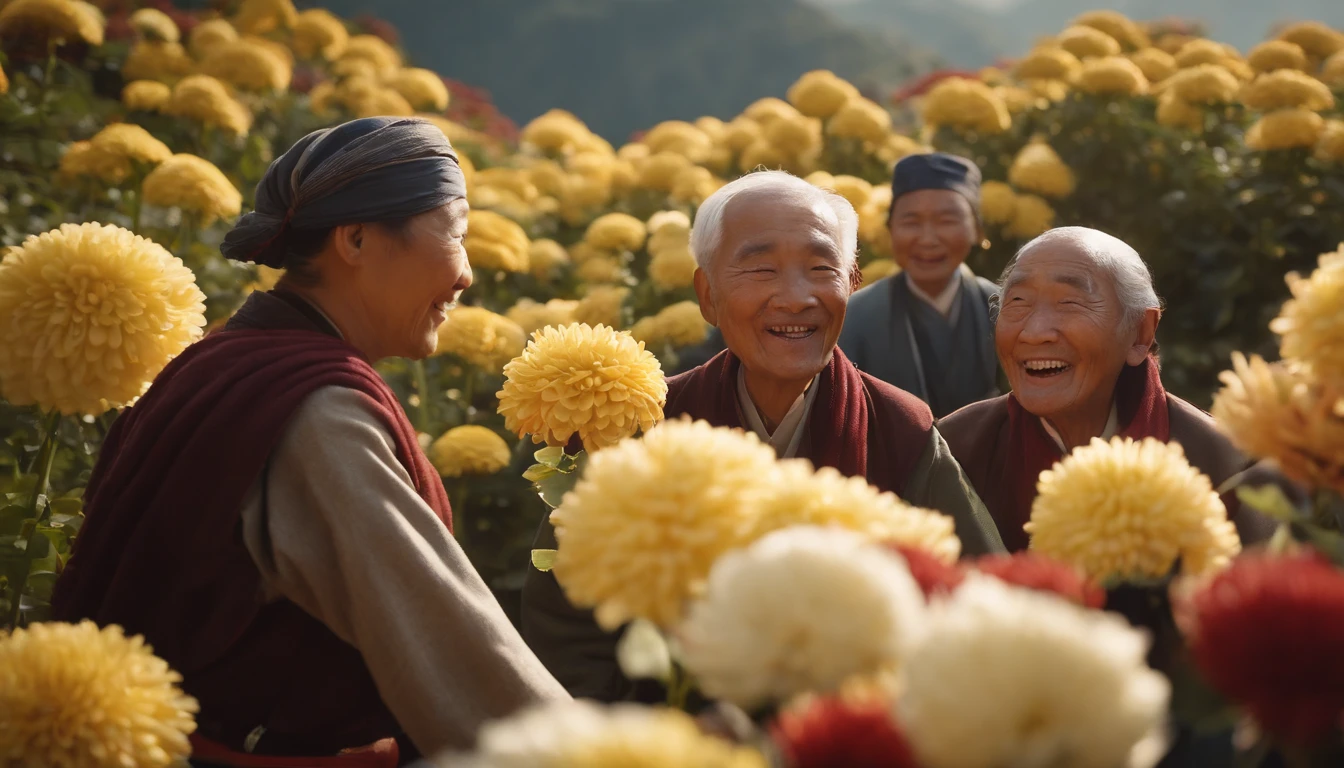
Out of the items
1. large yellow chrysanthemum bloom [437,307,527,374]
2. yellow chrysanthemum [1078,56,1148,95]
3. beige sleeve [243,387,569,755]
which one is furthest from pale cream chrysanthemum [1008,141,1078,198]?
beige sleeve [243,387,569,755]

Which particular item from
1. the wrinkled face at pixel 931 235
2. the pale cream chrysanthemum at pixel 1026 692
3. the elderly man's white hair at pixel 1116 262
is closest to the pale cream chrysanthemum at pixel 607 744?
the pale cream chrysanthemum at pixel 1026 692

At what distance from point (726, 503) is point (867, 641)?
0.72ft

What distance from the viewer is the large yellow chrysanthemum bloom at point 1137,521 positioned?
1321 millimetres

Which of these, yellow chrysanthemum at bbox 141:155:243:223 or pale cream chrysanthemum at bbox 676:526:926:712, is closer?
pale cream chrysanthemum at bbox 676:526:926:712

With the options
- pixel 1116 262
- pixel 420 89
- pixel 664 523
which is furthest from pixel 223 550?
pixel 420 89

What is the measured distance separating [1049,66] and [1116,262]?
3.88 m

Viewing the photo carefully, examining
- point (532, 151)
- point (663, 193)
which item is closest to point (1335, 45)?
point (663, 193)

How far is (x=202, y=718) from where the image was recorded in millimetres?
2029

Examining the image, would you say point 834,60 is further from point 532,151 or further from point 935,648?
point 935,648

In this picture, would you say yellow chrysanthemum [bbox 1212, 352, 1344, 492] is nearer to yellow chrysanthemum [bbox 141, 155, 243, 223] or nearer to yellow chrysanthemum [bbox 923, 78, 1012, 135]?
yellow chrysanthemum [bbox 141, 155, 243, 223]

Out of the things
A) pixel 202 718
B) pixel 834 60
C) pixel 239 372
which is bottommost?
Result: pixel 202 718

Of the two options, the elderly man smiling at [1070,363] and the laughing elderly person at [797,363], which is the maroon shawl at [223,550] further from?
the elderly man smiling at [1070,363]

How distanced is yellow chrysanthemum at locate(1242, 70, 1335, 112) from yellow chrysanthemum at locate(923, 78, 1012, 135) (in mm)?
1128

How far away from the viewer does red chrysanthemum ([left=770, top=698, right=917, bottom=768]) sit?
94cm
